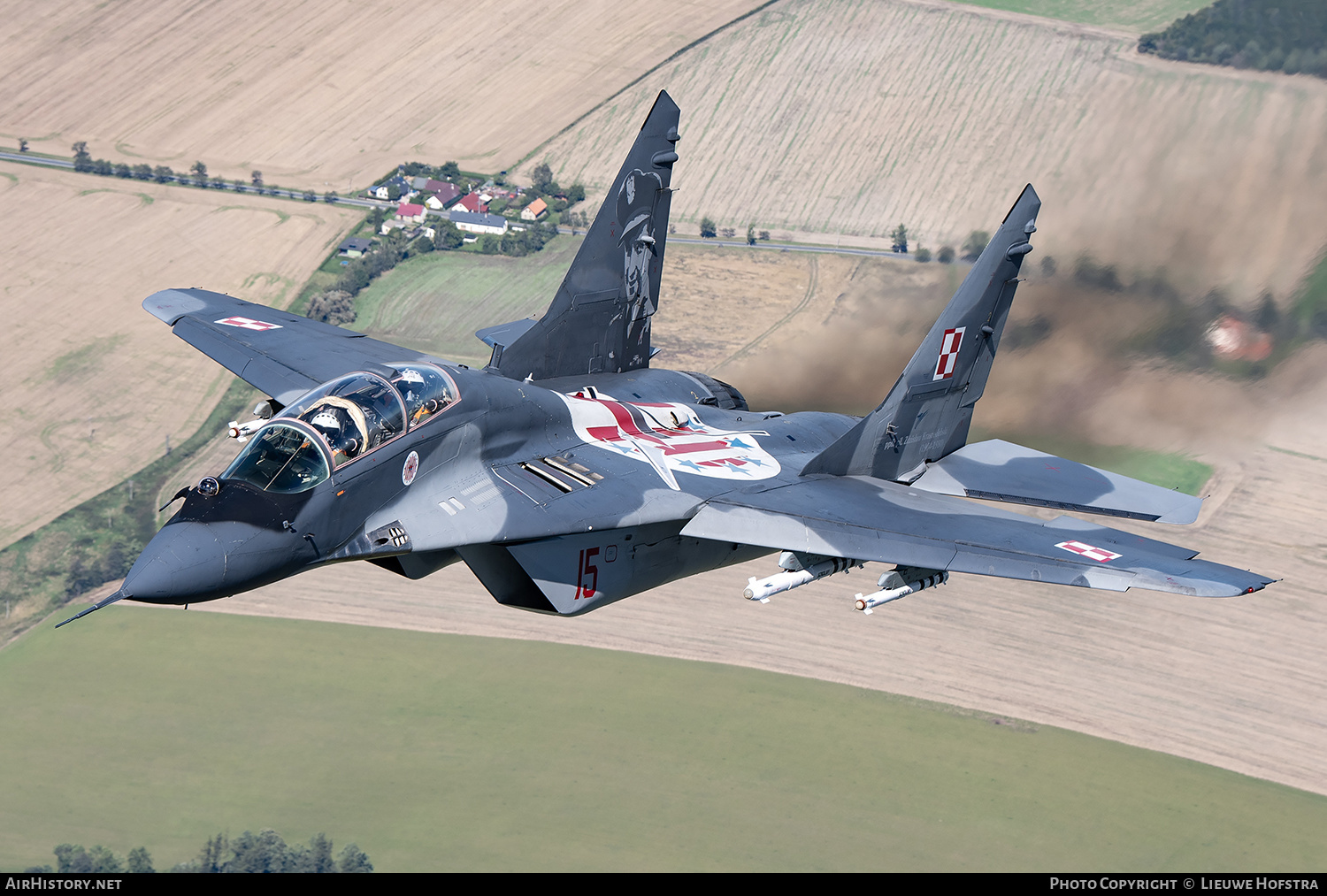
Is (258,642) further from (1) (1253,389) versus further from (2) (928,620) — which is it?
(1) (1253,389)

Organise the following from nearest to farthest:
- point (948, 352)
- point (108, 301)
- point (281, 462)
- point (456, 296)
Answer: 1. point (281, 462)
2. point (948, 352)
3. point (108, 301)
4. point (456, 296)

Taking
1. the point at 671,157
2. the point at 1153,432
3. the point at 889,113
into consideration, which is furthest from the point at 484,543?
the point at 889,113

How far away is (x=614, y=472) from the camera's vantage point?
899 inches

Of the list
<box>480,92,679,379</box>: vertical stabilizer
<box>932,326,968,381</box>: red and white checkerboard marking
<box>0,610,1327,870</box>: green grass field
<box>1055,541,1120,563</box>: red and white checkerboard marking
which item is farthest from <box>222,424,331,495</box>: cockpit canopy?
<box>0,610,1327,870</box>: green grass field

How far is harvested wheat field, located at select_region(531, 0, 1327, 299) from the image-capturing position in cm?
4534

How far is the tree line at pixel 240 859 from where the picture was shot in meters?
33.2

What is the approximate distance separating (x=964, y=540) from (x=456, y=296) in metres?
44.9

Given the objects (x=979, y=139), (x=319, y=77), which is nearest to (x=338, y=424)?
(x=979, y=139)

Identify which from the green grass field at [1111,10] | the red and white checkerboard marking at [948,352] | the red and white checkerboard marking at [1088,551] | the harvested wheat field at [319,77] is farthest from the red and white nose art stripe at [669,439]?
the green grass field at [1111,10]

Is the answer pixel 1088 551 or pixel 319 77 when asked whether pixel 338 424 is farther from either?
pixel 319 77

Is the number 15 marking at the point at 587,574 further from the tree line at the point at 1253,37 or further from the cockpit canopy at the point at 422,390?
the tree line at the point at 1253,37

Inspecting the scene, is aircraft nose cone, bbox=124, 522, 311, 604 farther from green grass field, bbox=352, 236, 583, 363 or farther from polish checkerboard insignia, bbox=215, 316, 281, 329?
green grass field, bbox=352, 236, 583, 363

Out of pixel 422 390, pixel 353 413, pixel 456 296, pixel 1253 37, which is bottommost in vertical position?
pixel 456 296

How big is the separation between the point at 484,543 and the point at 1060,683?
22.7 meters
